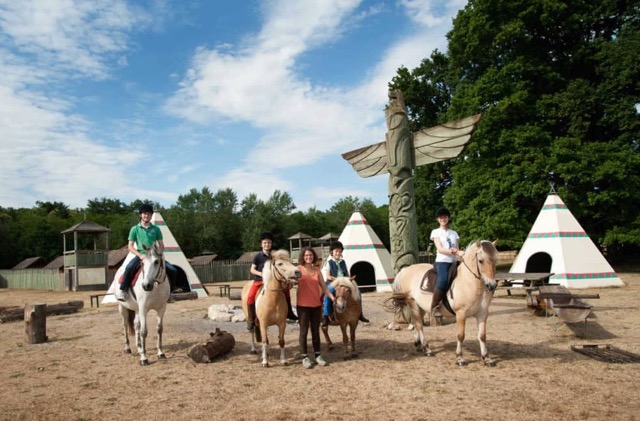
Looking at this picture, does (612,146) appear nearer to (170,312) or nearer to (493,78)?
(493,78)

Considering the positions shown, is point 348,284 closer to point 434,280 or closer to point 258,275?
point 434,280

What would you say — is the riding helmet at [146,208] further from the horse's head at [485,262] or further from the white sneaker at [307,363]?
the horse's head at [485,262]

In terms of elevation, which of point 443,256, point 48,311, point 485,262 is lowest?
point 48,311

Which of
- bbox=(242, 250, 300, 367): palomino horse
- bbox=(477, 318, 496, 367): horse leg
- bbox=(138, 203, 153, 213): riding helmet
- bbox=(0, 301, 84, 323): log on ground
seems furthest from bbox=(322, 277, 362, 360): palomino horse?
bbox=(0, 301, 84, 323): log on ground

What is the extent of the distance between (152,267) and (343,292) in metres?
2.92

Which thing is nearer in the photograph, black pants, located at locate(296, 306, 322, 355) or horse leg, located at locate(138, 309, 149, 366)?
black pants, located at locate(296, 306, 322, 355)

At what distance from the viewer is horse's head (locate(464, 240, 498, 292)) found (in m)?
5.55

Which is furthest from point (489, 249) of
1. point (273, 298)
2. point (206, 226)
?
point (206, 226)

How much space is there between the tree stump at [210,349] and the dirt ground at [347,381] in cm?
16

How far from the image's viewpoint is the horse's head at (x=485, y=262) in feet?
18.2

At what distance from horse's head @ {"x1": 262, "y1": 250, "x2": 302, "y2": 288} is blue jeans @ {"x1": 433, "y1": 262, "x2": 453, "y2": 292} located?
212cm

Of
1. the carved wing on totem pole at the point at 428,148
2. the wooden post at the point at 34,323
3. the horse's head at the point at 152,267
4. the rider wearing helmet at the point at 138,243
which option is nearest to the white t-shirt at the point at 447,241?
the carved wing on totem pole at the point at 428,148

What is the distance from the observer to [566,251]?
596 inches

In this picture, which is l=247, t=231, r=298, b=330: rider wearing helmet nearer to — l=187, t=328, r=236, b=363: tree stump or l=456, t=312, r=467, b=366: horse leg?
l=187, t=328, r=236, b=363: tree stump
